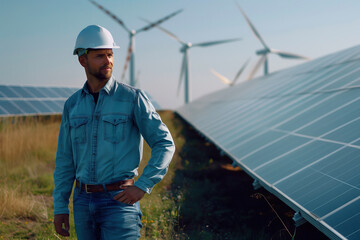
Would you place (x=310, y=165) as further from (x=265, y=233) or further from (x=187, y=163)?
(x=187, y=163)

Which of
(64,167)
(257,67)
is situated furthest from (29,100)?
(257,67)

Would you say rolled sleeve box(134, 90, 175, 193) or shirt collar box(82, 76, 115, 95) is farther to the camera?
shirt collar box(82, 76, 115, 95)

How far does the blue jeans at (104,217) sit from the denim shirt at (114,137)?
0.15m

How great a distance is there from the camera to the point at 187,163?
11758 millimetres

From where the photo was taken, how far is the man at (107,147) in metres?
2.91

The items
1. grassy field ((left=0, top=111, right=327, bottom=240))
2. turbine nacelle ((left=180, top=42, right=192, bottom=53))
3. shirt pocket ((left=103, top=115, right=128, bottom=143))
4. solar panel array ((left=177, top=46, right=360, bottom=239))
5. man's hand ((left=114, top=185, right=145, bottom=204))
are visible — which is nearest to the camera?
man's hand ((left=114, top=185, right=145, bottom=204))

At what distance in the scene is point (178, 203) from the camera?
302 inches

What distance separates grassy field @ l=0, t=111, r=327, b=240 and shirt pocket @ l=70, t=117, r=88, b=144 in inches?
102

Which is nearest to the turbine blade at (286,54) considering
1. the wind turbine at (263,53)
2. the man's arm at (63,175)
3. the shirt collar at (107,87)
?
the wind turbine at (263,53)

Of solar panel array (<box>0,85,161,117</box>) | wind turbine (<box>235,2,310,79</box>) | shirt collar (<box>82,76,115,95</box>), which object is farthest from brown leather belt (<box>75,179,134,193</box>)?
wind turbine (<box>235,2,310,79</box>)

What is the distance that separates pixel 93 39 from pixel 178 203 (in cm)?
526

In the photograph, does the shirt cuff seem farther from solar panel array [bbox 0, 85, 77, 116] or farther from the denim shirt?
solar panel array [bbox 0, 85, 77, 116]

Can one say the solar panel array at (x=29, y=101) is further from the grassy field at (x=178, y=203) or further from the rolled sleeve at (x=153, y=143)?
the rolled sleeve at (x=153, y=143)

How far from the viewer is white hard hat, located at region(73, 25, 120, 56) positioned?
10.1ft
